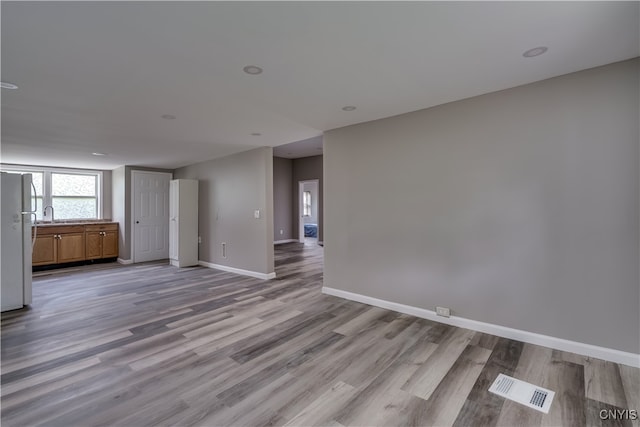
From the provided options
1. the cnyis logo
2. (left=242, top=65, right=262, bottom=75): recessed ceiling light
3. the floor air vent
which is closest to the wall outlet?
the floor air vent

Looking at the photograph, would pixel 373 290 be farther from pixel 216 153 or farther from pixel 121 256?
pixel 121 256

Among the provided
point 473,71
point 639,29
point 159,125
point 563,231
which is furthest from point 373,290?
point 159,125

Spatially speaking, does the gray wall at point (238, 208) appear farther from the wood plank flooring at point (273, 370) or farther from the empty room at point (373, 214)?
the wood plank flooring at point (273, 370)

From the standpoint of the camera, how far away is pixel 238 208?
5570 mm

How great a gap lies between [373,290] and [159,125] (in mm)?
3435

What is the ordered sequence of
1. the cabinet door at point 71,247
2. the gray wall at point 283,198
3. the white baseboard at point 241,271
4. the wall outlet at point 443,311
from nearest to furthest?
the wall outlet at point 443,311 → the white baseboard at point 241,271 → the cabinet door at point 71,247 → the gray wall at point 283,198

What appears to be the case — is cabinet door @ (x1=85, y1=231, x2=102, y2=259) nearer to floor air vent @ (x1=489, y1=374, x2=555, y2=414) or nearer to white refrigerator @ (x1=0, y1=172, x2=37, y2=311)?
white refrigerator @ (x1=0, y1=172, x2=37, y2=311)

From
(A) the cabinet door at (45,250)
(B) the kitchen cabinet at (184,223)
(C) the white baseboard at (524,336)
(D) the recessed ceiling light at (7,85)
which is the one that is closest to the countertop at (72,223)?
(A) the cabinet door at (45,250)

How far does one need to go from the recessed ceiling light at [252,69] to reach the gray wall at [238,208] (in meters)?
2.80

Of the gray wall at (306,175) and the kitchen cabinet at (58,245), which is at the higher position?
the gray wall at (306,175)

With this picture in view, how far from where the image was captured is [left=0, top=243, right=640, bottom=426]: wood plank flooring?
1754 mm

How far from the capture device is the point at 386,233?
3508mm

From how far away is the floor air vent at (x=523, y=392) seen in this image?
183 centimetres

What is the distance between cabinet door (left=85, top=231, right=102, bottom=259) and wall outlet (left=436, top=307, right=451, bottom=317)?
23.9ft
